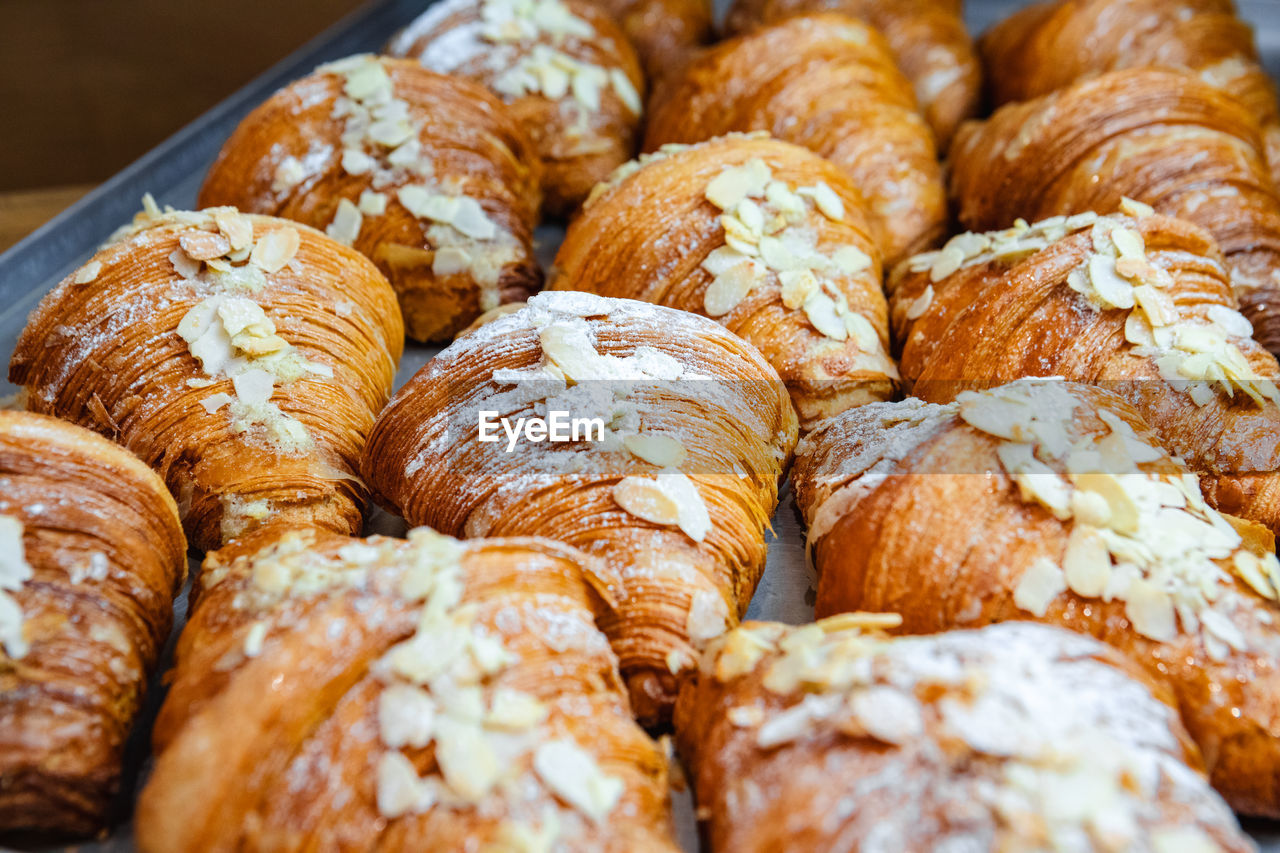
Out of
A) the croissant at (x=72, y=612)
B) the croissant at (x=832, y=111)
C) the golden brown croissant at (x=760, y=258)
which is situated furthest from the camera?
the croissant at (x=832, y=111)

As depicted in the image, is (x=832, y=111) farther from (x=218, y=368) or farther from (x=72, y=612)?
(x=72, y=612)

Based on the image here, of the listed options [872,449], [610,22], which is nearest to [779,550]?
[872,449]

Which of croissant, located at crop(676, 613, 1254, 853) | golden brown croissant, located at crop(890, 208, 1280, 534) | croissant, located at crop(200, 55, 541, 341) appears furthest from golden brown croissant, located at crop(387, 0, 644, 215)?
croissant, located at crop(676, 613, 1254, 853)

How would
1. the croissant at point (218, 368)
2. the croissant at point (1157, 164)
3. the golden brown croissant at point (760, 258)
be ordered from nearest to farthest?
the croissant at point (218, 368), the golden brown croissant at point (760, 258), the croissant at point (1157, 164)

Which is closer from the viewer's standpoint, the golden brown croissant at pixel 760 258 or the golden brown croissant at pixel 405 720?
the golden brown croissant at pixel 405 720

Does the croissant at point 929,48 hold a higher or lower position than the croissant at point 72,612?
higher

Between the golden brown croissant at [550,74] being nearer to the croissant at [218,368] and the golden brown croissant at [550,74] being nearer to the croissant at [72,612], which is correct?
the croissant at [218,368]

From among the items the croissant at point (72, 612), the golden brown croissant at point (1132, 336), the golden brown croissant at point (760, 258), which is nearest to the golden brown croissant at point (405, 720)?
the croissant at point (72, 612)
